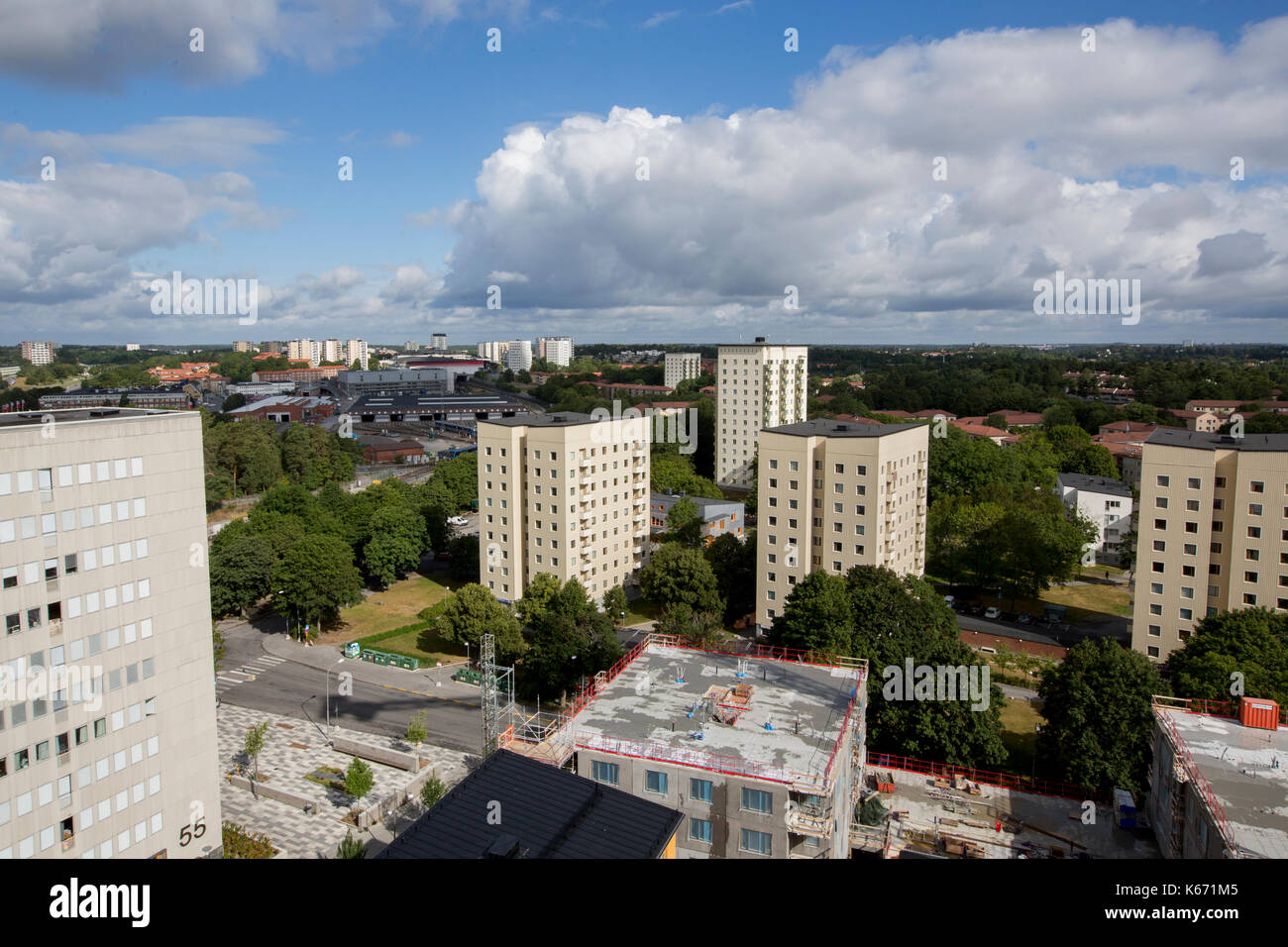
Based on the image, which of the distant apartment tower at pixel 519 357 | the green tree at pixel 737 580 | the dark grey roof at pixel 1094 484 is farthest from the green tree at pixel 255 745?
the distant apartment tower at pixel 519 357

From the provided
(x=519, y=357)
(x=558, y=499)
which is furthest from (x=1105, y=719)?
(x=519, y=357)

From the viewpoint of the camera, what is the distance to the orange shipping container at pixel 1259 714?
615 inches

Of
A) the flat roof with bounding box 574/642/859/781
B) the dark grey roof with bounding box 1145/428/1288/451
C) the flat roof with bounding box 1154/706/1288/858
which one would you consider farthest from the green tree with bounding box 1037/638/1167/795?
the dark grey roof with bounding box 1145/428/1288/451

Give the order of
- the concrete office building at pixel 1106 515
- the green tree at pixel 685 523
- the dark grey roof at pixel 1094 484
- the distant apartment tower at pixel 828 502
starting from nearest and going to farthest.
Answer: the distant apartment tower at pixel 828 502 < the green tree at pixel 685 523 < the concrete office building at pixel 1106 515 < the dark grey roof at pixel 1094 484

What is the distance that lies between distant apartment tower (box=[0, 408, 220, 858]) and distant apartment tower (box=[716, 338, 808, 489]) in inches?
1685

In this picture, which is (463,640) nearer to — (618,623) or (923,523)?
(618,623)

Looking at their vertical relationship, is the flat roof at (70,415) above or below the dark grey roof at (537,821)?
above

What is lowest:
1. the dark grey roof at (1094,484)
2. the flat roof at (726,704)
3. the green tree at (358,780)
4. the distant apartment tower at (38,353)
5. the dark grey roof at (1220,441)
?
the green tree at (358,780)

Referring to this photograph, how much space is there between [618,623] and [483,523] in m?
7.06

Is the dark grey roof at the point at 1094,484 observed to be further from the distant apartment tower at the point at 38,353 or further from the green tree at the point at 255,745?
the distant apartment tower at the point at 38,353

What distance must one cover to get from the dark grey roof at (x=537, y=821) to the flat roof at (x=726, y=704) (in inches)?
156

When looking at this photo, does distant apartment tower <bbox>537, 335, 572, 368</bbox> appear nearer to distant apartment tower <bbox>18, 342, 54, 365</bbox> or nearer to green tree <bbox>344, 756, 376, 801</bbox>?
distant apartment tower <bbox>18, 342, 54, 365</bbox>
